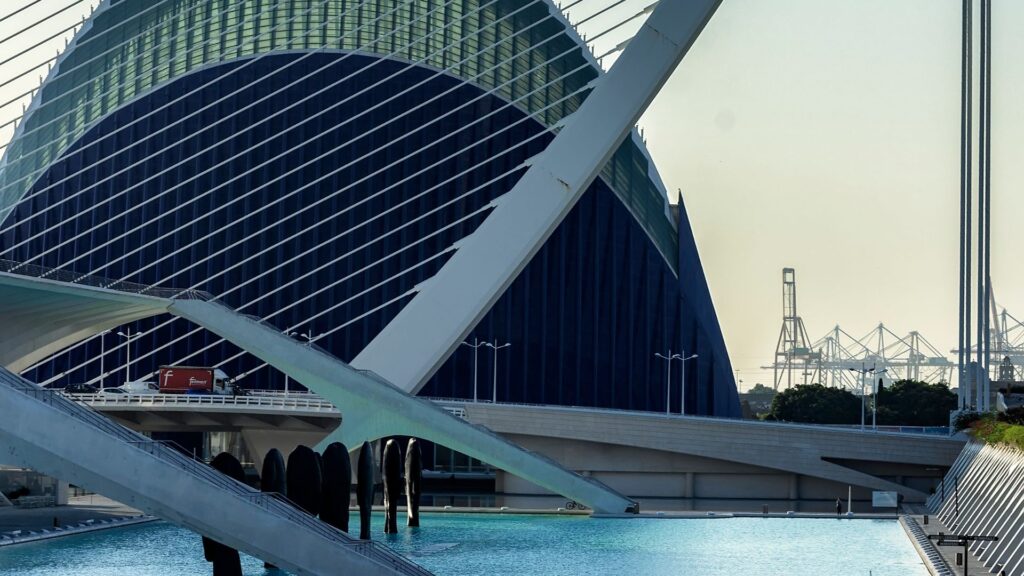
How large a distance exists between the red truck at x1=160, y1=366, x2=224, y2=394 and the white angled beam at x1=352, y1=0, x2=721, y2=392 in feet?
70.1

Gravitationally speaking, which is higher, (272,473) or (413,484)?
(272,473)

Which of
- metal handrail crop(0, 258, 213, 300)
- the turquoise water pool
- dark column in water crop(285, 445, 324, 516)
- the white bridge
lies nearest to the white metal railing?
the white bridge

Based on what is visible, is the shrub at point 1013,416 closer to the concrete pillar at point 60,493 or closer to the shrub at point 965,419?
the shrub at point 965,419

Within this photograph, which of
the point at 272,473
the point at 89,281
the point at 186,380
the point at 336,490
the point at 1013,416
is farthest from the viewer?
the point at 186,380

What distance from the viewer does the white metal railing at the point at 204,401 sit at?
186ft

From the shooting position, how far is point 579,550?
3384cm

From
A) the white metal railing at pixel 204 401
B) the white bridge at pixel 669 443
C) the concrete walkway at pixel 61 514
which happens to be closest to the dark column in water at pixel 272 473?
the concrete walkway at pixel 61 514

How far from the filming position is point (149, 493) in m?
22.7

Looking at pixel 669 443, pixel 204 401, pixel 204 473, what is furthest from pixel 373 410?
pixel 669 443

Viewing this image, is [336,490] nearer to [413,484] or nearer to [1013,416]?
[413,484]

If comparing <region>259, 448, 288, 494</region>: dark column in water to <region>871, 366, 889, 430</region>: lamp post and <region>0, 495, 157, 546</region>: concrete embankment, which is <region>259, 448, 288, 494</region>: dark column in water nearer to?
<region>0, 495, 157, 546</region>: concrete embankment

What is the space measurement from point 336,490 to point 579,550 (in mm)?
6151

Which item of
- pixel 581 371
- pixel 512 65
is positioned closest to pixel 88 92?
pixel 512 65

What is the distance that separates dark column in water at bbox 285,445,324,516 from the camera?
1148 inches
